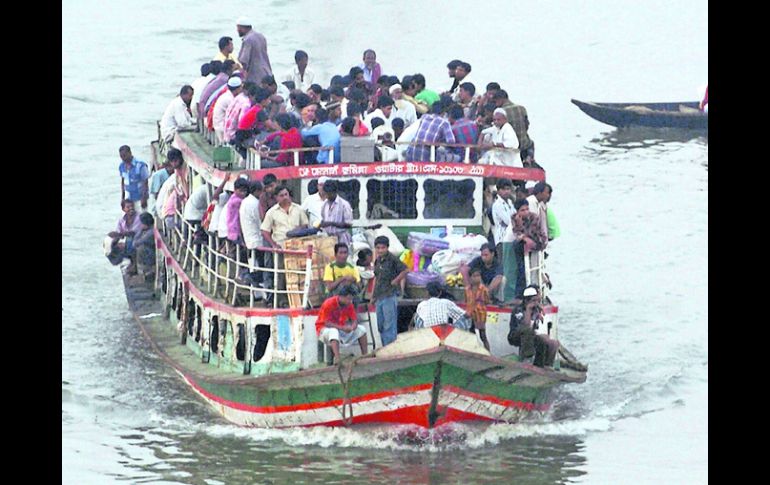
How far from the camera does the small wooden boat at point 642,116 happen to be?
52.1m

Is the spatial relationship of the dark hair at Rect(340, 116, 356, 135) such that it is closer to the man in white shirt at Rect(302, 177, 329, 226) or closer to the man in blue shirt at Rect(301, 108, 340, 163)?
the man in blue shirt at Rect(301, 108, 340, 163)

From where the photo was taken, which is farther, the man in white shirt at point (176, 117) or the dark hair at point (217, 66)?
the man in white shirt at point (176, 117)

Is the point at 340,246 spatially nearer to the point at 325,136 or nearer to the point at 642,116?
the point at 325,136

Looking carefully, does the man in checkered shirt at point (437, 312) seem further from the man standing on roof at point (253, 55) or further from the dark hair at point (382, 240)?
the man standing on roof at point (253, 55)

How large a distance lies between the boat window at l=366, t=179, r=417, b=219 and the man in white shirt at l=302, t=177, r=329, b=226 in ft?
3.14

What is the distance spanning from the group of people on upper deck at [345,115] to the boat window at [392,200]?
1.43ft

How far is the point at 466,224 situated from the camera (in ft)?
101

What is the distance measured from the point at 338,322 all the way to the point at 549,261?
12.5m

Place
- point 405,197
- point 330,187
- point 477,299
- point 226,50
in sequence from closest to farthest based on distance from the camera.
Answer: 1. point 477,299
2. point 330,187
3. point 405,197
4. point 226,50

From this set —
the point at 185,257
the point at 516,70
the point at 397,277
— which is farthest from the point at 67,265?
the point at 516,70

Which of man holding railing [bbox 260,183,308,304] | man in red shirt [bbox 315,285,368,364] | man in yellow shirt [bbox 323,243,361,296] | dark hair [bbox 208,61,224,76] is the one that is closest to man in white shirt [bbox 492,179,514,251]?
man in yellow shirt [bbox 323,243,361,296]

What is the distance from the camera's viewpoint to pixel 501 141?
31.6m

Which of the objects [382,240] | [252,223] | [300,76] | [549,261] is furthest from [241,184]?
[549,261]

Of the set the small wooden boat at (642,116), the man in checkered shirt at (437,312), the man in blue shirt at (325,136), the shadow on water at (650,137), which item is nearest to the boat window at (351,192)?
the man in blue shirt at (325,136)
